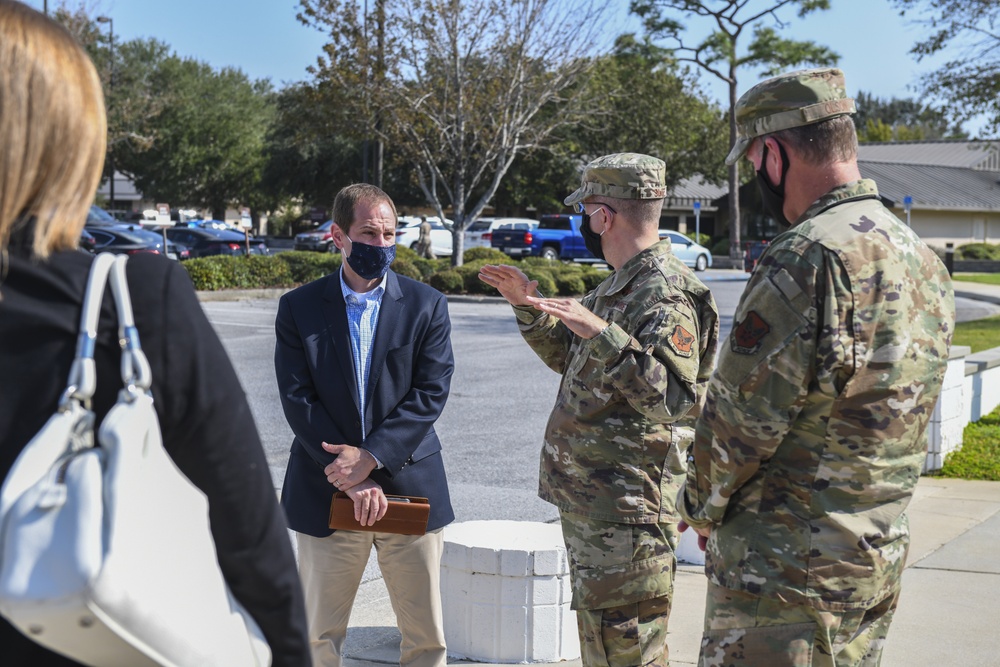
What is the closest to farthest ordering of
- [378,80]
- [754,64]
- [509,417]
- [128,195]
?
[509,417], [378,80], [754,64], [128,195]

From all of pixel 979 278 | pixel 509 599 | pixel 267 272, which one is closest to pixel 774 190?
pixel 509 599

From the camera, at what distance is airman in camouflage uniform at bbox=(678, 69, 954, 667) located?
8.20 ft

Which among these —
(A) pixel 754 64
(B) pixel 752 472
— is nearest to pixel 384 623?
(B) pixel 752 472

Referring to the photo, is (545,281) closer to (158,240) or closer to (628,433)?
(158,240)

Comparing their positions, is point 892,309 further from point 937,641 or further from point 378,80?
point 378,80

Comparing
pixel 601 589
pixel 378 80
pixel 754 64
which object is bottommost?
pixel 601 589

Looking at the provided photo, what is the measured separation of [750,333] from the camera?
2549 mm

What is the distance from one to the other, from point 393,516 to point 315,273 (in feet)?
74.6

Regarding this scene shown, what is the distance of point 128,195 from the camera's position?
91.2 meters

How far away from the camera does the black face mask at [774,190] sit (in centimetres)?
272

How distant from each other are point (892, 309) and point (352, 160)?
5478 centimetres

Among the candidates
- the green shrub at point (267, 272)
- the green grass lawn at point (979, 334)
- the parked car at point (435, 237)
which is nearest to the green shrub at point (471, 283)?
the green shrub at point (267, 272)

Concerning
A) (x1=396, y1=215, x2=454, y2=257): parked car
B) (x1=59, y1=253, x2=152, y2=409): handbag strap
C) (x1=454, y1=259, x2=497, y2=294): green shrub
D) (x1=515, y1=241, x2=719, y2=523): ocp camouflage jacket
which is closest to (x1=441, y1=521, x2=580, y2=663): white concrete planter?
(x1=515, y1=241, x2=719, y2=523): ocp camouflage jacket

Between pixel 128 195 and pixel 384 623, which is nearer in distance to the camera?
pixel 384 623
